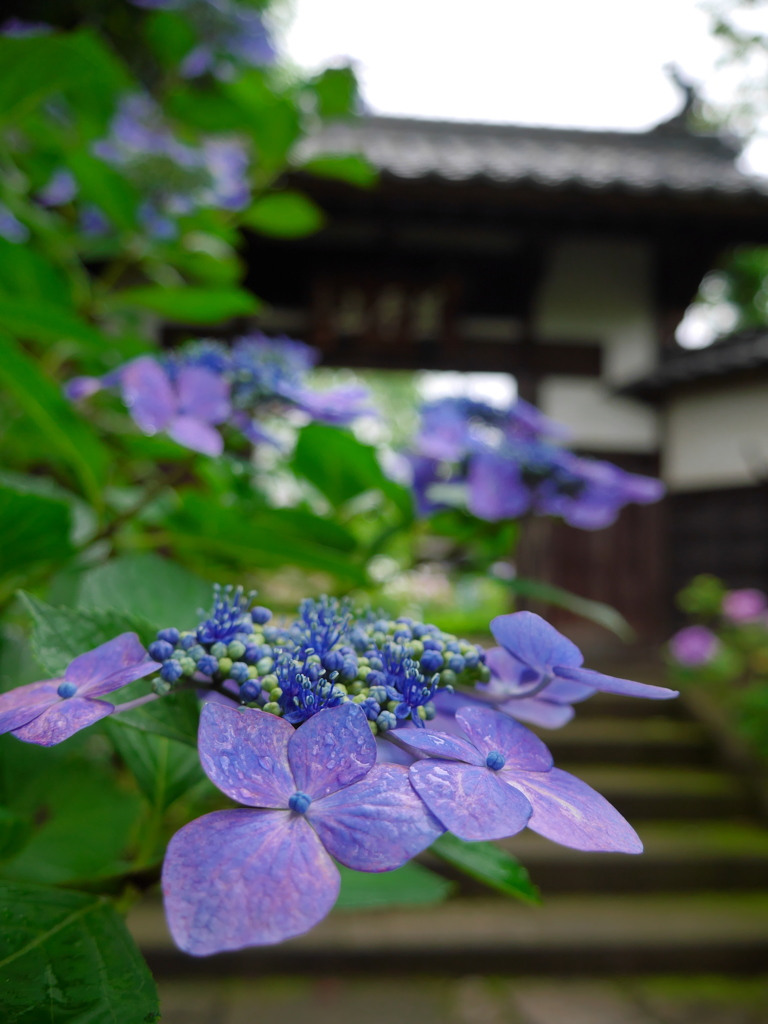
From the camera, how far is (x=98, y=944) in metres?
0.27

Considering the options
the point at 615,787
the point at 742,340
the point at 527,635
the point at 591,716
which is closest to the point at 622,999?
the point at 615,787

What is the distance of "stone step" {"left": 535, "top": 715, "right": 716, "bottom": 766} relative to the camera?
293 centimetres

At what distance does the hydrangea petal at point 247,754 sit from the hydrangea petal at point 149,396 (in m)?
0.31

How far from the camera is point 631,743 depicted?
302cm

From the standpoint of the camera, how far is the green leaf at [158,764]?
0.35m

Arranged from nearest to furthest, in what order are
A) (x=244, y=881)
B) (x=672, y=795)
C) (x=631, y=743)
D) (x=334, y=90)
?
(x=244, y=881), (x=334, y=90), (x=672, y=795), (x=631, y=743)

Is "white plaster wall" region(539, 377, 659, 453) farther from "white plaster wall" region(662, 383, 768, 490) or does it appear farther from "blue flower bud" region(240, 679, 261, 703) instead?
"blue flower bud" region(240, 679, 261, 703)

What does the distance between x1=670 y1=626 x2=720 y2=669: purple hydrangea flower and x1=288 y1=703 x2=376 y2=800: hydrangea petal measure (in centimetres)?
346

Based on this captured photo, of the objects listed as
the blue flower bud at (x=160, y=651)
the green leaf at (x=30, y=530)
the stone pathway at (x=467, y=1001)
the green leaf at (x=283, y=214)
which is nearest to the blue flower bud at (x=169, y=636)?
the blue flower bud at (x=160, y=651)

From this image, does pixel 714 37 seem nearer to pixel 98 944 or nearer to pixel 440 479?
pixel 440 479

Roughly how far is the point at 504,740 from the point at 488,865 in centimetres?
9

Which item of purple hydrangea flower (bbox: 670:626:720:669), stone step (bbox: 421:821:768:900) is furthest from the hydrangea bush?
stone step (bbox: 421:821:768:900)

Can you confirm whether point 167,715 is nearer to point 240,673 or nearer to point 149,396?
point 240,673

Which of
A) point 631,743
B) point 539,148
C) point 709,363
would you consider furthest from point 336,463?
point 539,148
